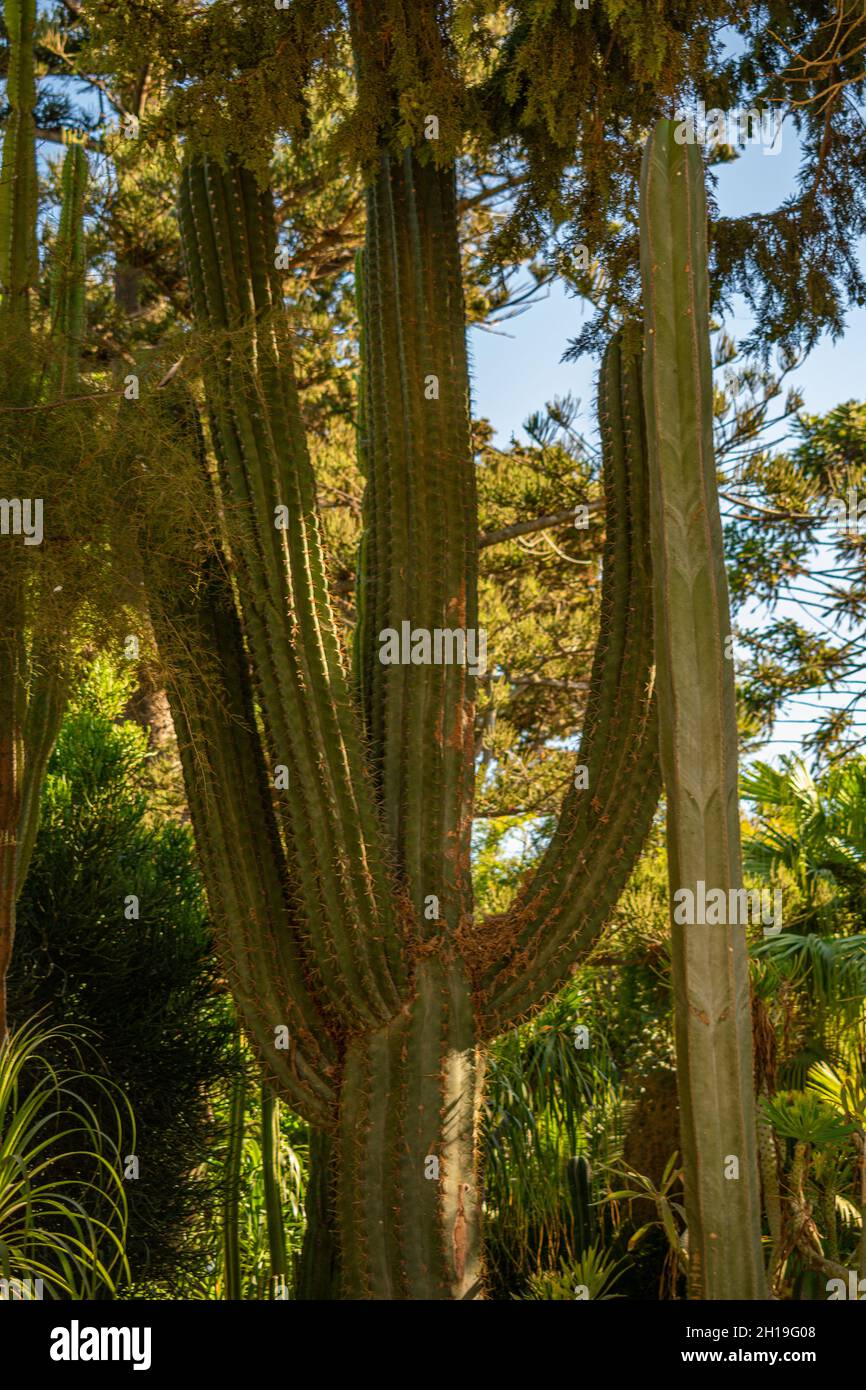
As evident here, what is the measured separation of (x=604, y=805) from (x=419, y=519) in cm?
92

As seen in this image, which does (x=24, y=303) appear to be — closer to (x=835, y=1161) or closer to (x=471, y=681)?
(x=471, y=681)

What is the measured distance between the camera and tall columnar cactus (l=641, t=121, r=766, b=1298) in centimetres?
236

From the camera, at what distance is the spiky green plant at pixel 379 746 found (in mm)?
3182

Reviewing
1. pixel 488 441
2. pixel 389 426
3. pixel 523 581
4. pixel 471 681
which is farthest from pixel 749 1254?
pixel 488 441

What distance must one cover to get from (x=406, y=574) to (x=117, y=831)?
227 centimetres

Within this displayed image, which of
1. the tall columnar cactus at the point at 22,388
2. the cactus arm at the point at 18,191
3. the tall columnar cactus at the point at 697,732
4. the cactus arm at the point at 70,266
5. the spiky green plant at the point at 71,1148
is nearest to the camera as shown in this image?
the tall columnar cactus at the point at 697,732

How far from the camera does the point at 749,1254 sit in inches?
93.4

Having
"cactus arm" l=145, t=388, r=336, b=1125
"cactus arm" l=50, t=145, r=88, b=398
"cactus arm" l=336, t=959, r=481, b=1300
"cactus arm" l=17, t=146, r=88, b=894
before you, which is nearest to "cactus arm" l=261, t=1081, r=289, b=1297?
"cactus arm" l=145, t=388, r=336, b=1125

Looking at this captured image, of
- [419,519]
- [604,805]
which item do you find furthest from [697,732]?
[419,519]

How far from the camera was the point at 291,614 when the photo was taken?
334cm

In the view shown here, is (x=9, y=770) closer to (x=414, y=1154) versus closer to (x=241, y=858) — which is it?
(x=241, y=858)

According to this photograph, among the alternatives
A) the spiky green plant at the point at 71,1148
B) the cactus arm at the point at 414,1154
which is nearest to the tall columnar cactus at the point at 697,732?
the cactus arm at the point at 414,1154

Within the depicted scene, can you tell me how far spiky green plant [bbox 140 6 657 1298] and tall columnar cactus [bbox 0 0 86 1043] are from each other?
0.31 metres

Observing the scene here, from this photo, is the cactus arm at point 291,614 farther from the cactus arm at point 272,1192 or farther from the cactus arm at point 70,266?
the cactus arm at point 272,1192
